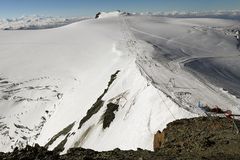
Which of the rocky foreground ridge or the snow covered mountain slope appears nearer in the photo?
Answer: the rocky foreground ridge

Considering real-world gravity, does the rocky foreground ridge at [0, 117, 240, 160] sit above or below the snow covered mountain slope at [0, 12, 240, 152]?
above

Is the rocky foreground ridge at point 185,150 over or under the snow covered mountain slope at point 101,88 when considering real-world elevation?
over

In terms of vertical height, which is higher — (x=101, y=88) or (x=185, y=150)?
(x=185, y=150)

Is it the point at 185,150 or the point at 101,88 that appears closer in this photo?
the point at 185,150

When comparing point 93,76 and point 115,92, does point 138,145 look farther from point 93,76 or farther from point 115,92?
point 93,76

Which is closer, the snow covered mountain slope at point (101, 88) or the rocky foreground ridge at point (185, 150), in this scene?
the rocky foreground ridge at point (185, 150)
